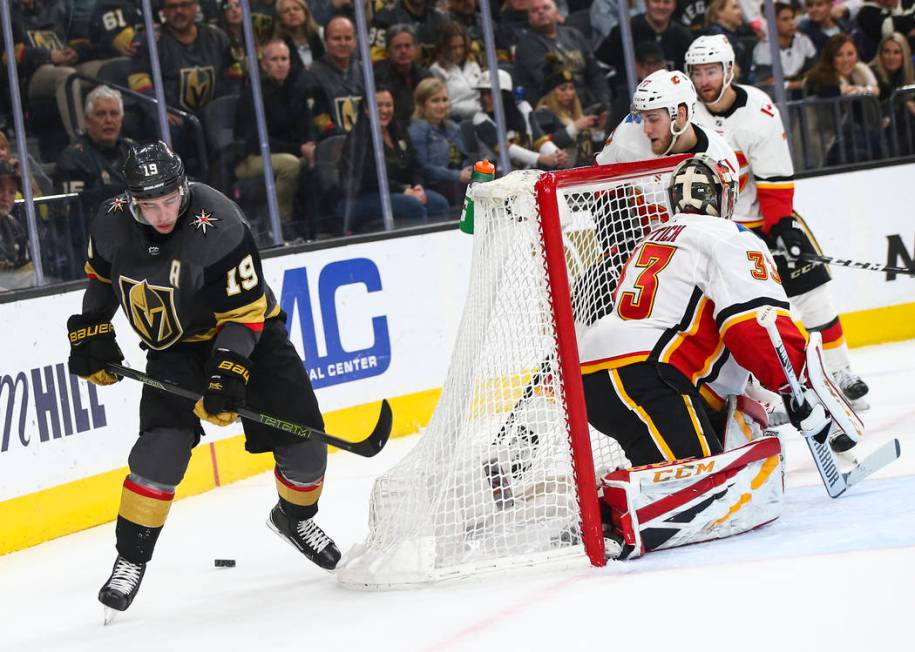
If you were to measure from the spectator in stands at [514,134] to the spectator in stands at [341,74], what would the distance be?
2.11 feet

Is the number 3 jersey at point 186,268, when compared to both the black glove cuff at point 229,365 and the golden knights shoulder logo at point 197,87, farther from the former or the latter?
the golden knights shoulder logo at point 197,87

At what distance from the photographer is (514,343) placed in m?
3.34

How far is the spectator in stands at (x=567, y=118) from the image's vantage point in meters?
6.61

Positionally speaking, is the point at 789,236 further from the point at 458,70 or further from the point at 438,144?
the point at 458,70

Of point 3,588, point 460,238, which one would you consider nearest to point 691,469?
point 3,588

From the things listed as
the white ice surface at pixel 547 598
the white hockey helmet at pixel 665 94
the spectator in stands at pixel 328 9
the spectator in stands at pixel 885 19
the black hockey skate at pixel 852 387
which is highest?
the spectator in stands at pixel 328 9

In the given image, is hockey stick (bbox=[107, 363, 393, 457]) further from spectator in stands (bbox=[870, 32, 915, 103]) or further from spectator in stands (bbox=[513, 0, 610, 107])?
spectator in stands (bbox=[870, 32, 915, 103])

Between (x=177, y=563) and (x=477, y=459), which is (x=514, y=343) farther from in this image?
(x=177, y=563)

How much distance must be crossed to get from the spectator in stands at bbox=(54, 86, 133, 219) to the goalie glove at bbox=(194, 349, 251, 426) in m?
2.12

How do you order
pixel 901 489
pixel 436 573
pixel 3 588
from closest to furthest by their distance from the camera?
pixel 436 573
pixel 901 489
pixel 3 588

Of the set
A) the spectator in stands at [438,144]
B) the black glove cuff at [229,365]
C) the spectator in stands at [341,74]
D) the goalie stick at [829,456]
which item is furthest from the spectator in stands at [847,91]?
the black glove cuff at [229,365]

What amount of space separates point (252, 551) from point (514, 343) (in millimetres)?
1179

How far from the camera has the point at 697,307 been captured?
132 inches

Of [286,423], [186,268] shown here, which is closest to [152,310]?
[186,268]
